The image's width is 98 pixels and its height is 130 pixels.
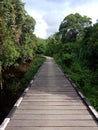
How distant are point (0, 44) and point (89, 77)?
7893 mm

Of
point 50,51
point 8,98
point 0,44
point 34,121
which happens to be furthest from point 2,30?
point 50,51

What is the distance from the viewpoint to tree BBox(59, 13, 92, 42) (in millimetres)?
73562

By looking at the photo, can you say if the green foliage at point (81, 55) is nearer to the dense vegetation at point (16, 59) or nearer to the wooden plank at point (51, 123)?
the dense vegetation at point (16, 59)

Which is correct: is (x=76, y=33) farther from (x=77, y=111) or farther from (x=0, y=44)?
(x=77, y=111)

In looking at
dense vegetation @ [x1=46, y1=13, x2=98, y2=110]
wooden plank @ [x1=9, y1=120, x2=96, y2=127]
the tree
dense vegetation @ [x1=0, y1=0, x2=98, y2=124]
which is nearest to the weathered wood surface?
wooden plank @ [x1=9, y1=120, x2=96, y2=127]

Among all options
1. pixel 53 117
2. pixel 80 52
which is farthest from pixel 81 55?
pixel 53 117

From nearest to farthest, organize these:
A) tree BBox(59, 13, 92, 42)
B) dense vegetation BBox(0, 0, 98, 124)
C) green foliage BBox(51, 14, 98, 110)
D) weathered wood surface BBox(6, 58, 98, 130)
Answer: weathered wood surface BBox(6, 58, 98, 130) < dense vegetation BBox(0, 0, 98, 124) < green foliage BBox(51, 14, 98, 110) < tree BBox(59, 13, 92, 42)

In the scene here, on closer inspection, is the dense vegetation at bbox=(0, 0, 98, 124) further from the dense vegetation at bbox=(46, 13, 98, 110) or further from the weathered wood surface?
the weathered wood surface

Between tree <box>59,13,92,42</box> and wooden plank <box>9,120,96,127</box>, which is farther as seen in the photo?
tree <box>59,13,92,42</box>

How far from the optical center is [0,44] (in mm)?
25328

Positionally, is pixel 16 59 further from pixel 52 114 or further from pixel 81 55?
pixel 52 114

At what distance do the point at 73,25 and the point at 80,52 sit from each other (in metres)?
34.5

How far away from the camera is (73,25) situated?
245 feet

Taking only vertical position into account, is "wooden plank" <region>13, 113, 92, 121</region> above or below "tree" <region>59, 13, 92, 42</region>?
below
